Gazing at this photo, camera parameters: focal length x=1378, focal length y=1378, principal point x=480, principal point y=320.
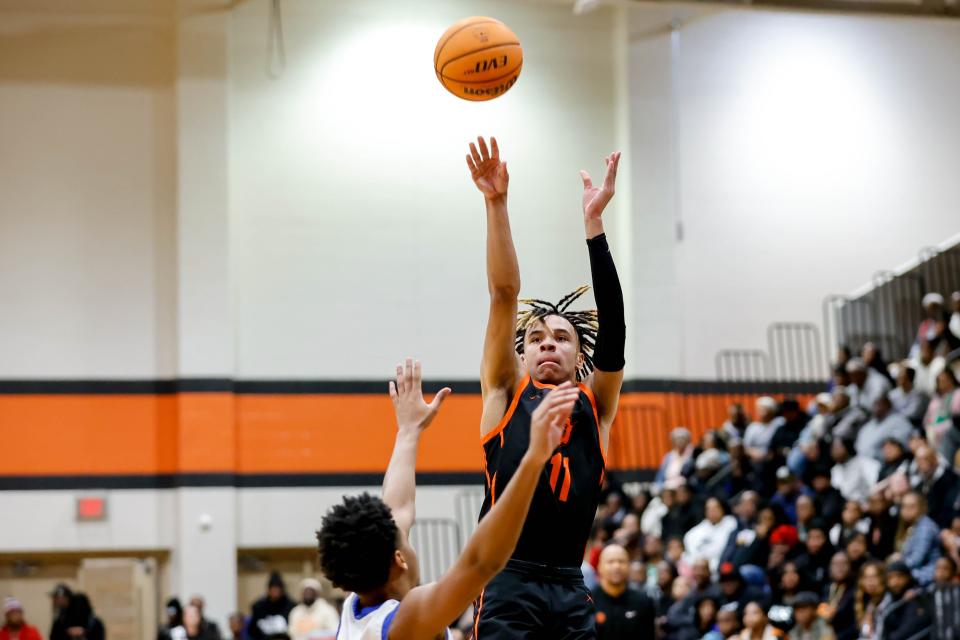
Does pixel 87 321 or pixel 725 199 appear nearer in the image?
pixel 87 321

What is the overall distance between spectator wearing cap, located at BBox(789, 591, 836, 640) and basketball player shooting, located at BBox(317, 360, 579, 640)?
8.43 metres

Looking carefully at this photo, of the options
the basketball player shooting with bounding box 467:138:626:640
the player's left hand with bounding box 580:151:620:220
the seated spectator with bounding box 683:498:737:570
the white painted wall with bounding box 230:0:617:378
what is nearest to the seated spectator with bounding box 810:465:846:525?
the seated spectator with bounding box 683:498:737:570

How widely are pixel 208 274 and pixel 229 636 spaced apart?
201 inches

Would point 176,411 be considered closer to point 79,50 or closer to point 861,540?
point 79,50

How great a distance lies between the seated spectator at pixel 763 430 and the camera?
56.3 feet

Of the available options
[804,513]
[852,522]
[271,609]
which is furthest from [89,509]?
[852,522]

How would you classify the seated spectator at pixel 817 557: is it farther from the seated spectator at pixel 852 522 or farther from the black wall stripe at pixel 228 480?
the black wall stripe at pixel 228 480

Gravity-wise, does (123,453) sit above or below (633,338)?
below

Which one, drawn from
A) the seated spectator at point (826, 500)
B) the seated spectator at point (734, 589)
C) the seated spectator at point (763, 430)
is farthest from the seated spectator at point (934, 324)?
the seated spectator at point (734, 589)

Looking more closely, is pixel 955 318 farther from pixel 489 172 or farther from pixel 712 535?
pixel 489 172

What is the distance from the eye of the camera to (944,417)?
14398mm

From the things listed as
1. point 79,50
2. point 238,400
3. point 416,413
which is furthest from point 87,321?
point 416,413

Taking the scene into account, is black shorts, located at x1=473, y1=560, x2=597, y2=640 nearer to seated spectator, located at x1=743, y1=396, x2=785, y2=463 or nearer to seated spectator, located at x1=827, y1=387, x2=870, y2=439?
seated spectator, located at x1=827, y1=387, x2=870, y2=439

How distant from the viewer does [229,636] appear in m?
19.2
